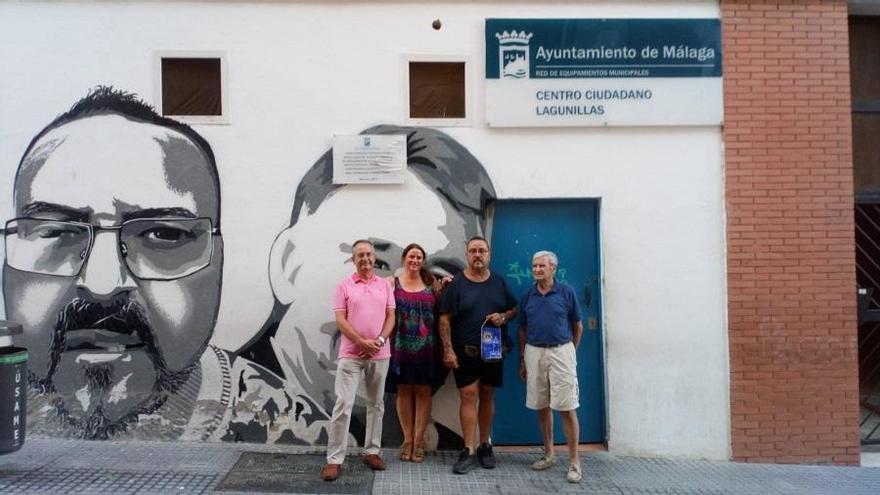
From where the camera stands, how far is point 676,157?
6.67m

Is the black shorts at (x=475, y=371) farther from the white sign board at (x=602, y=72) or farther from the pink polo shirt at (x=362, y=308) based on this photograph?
the white sign board at (x=602, y=72)

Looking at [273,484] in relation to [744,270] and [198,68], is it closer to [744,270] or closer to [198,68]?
[198,68]

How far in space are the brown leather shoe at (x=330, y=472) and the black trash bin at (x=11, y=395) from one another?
7.56ft

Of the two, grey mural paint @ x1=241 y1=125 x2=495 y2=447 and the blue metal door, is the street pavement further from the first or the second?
grey mural paint @ x1=241 y1=125 x2=495 y2=447

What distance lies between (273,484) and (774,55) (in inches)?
227

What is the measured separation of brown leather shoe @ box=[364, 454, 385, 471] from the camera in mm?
5949

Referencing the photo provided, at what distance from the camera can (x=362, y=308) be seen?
5859mm

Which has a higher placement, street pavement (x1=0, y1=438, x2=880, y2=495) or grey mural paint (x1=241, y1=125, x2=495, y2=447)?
grey mural paint (x1=241, y1=125, x2=495, y2=447)

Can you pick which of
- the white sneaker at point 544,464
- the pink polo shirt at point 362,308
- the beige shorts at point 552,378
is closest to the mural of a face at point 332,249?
the pink polo shirt at point 362,308

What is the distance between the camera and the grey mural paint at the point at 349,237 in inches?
257

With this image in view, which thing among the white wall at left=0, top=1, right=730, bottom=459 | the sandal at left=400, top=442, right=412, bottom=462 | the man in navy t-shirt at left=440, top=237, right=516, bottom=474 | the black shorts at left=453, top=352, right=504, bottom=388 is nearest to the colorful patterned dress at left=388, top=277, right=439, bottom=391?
the man in navy t-shirt at left=440, top=237, right=516, bottom=474

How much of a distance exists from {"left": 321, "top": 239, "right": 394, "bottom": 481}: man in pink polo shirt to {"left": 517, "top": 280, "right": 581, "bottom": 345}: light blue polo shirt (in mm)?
1155

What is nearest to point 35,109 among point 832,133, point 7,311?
point 7,311

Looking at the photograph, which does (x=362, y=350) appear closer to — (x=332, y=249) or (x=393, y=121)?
(x=332, y=249)
